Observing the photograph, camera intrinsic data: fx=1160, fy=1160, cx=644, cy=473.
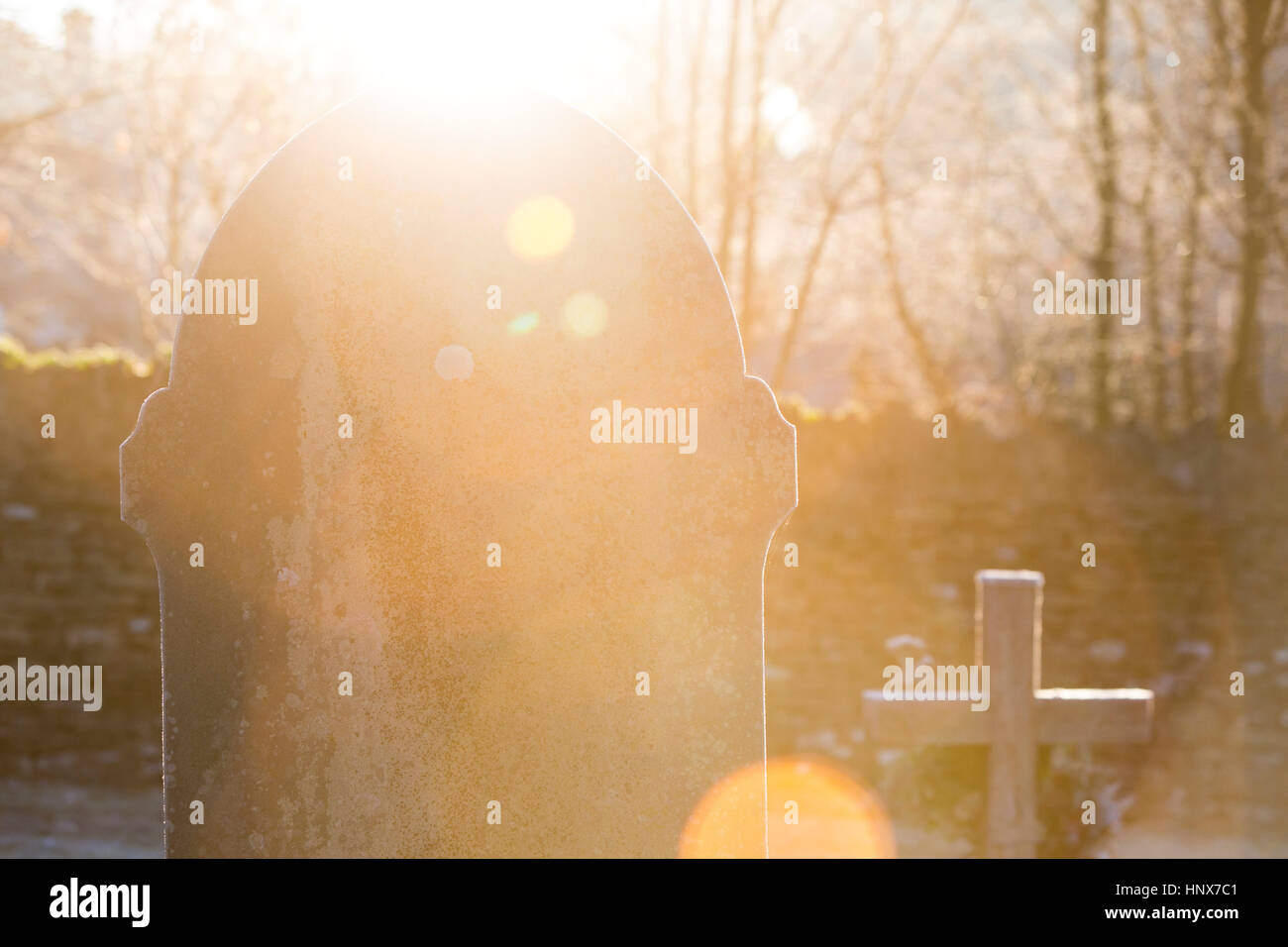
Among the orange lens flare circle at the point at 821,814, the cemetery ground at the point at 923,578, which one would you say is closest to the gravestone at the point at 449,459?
→ the orange lens flare circle at the point at 821,814

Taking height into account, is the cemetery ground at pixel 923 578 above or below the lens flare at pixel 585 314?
below

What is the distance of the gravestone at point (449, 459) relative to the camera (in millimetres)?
2576

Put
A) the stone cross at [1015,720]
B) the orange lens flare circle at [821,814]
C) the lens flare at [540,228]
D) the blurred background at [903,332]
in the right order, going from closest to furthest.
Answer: the lens flare at [540,228] → the stone cross at [1015,720] → the orange lens flare circle at [821,814] → the blurred background at [903,332]

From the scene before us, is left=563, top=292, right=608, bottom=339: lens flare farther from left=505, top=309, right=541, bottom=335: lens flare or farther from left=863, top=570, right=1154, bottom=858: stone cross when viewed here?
left=863, top=570, right=1154, bottom=858: stone cross

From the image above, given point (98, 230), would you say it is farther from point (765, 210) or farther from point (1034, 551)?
point (1034, 551)

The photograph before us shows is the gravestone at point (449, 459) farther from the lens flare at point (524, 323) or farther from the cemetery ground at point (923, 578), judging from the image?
the cemetery ground at point (923, 578)

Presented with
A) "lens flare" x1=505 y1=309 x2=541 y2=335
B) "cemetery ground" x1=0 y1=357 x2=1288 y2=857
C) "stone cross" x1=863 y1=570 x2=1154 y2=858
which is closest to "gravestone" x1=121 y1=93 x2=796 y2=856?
"lens flare" x1=505 y1=309 x2=541 y2=335

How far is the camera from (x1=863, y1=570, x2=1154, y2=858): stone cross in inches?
197

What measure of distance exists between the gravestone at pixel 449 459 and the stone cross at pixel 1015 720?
265 centimetres

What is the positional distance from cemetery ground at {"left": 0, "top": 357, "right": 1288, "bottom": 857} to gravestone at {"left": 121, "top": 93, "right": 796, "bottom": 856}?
5.13 m

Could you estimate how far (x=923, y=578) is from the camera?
25.8ft

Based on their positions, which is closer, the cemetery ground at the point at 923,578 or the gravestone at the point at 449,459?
the gravestone at the point at 449,459

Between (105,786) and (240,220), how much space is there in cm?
612

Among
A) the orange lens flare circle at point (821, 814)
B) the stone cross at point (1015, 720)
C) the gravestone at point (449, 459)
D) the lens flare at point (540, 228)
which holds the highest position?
the lens flare at point (540, 228)
